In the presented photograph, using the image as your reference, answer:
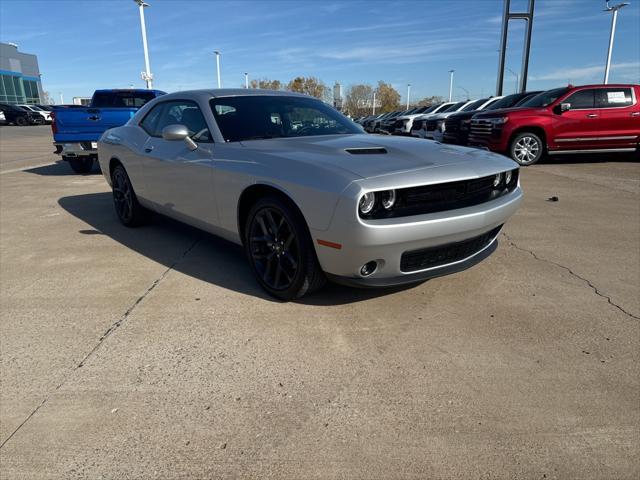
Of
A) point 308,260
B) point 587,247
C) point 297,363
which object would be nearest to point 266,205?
point 308,260

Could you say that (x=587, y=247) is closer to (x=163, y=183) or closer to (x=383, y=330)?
(x=383, y=330)

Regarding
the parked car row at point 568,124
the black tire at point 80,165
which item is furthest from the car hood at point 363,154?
the black tire at point 80,165

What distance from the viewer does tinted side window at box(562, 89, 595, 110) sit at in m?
10.8

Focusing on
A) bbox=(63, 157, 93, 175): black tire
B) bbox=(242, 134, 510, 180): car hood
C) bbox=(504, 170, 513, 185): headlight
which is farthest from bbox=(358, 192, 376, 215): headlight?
bbox=(63, 157, 93, 175): black tire

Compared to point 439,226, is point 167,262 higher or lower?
lower

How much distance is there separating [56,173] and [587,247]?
1064 cm

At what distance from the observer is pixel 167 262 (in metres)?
4.33

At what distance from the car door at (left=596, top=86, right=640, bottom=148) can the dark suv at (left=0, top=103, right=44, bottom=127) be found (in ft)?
144

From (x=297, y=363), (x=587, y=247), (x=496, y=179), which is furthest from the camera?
(x=587, y=247)

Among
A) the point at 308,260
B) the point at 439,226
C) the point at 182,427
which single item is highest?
the point at 439,226

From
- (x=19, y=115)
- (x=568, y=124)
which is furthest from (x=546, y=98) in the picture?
(x=19, y=115)

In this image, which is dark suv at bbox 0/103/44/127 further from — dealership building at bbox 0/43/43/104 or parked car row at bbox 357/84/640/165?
parked car row at bbox 357/84/640/165

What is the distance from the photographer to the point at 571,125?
10.7 meters

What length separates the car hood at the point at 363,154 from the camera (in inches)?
113
